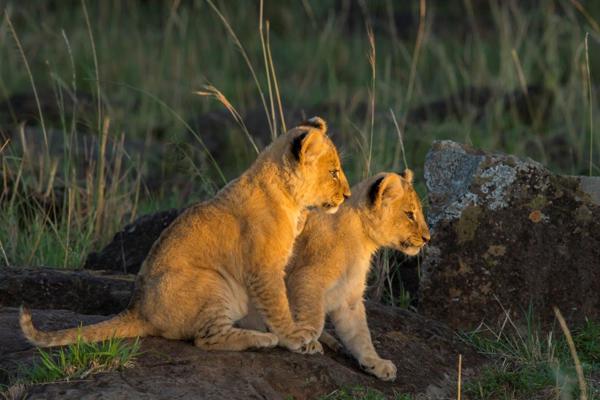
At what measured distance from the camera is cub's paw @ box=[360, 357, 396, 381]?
21.4 ft

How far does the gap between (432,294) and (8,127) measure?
642 centimetres

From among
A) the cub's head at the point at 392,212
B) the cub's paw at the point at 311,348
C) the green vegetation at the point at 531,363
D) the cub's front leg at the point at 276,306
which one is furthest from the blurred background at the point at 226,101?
the cub's paw at the point at 311,348

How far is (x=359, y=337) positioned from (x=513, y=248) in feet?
5.01

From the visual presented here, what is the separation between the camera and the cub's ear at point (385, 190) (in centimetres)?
699

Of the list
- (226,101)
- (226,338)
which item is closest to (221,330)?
(226,338)

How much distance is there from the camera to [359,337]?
6.68m

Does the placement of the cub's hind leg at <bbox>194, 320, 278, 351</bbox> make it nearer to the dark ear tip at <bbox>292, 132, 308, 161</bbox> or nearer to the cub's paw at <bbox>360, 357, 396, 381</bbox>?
the cub's paw at <bbox>360, 357, 396, 381</bbox>

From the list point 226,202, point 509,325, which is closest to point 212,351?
point 226,202

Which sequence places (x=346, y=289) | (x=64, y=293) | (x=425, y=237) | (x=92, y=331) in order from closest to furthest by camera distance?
(x=92, y=331) < (x=346, y=289) < (x=425, y=237) < (x=64, y=293)

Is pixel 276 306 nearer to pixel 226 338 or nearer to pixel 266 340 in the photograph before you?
pixel 266 340

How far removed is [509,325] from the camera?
7.61 metres

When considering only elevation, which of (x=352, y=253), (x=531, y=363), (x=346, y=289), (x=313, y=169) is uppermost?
(x=313, y=169)

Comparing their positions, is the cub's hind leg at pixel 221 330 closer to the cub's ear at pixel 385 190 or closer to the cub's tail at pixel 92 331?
the cub's tail at pixel 92 331

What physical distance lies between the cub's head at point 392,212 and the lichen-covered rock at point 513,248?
574 mm
